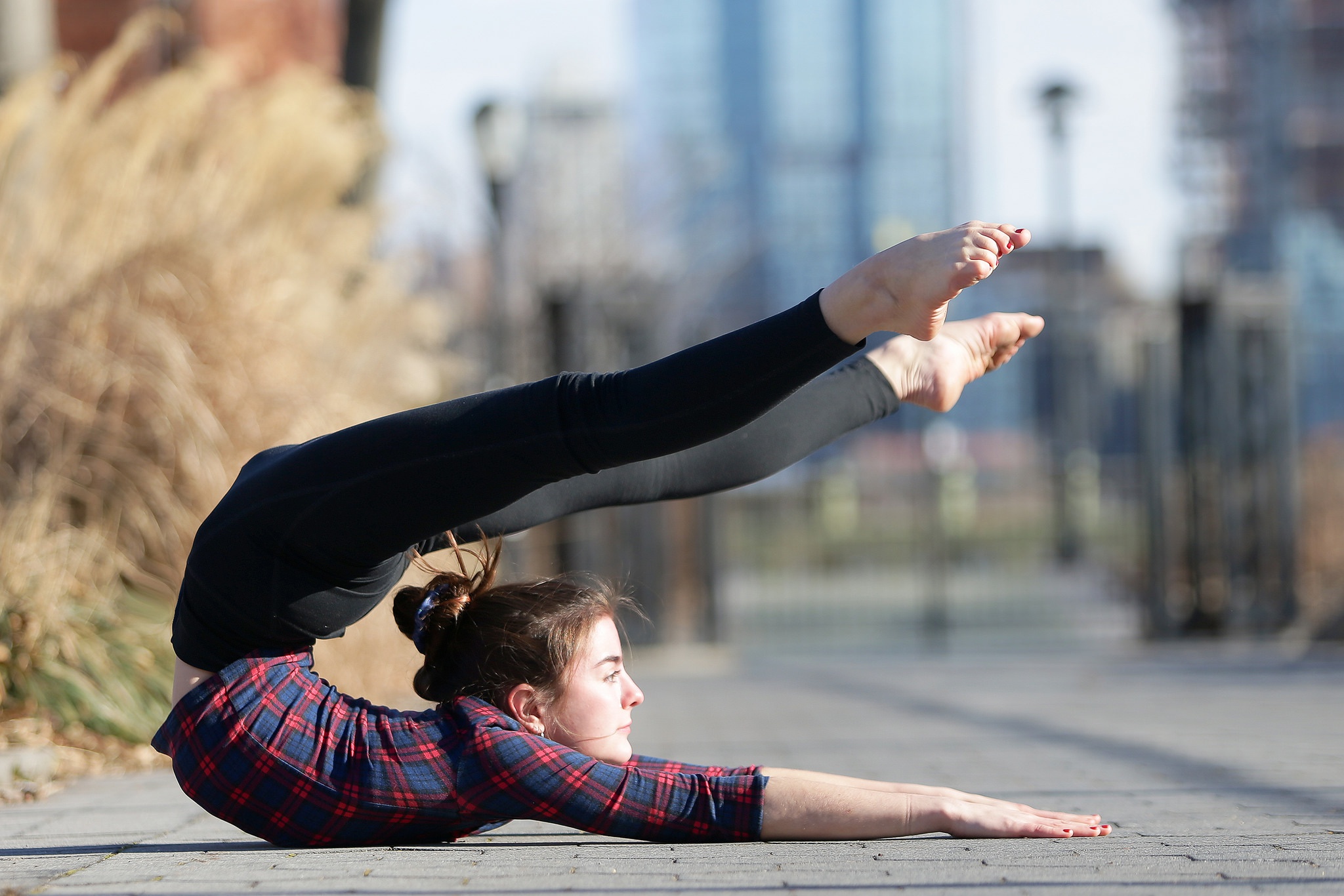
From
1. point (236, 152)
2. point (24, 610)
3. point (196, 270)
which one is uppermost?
point (236, 152)

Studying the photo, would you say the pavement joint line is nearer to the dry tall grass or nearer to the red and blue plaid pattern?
the red and blue plaid pattern

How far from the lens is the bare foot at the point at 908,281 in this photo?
210 centimetres

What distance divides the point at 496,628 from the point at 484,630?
3cm

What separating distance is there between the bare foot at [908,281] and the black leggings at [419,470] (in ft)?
0.14

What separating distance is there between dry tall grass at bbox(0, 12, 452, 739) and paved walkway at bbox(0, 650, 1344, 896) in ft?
1.55

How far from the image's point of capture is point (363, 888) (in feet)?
6.68

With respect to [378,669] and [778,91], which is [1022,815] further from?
[778,91]

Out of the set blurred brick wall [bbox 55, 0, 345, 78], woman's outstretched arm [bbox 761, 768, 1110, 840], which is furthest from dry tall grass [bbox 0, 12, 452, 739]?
blurred brick wall [bbox 55, 0, 345, 78]

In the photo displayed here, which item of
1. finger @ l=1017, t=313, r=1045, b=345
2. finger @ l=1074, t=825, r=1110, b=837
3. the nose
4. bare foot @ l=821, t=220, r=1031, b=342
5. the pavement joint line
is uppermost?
finger @ l=1017, t=313, r=1045, b=345

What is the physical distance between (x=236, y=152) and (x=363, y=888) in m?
4.12

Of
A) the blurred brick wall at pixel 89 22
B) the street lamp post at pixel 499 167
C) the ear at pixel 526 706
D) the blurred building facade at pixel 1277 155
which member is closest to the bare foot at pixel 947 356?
the ear at pixel 526 706

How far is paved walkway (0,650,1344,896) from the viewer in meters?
2.08

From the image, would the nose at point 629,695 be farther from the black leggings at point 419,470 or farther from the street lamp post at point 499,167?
the street lamp post at point 499,167

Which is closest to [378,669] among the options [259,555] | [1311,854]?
[259,555]
